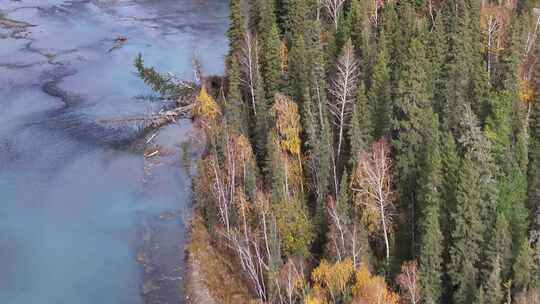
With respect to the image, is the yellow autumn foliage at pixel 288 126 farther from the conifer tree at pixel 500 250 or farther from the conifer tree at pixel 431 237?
the conifer tree at pixel 500 250

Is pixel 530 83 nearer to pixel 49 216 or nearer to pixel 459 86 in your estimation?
pixel 459 86

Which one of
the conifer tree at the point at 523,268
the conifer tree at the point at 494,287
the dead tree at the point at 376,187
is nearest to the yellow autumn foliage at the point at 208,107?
the dead tree at the point at 376,187

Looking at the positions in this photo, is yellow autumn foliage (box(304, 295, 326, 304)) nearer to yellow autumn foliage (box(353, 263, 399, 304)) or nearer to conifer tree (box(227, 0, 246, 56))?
yellow autumn foliage (box(353, 263, 399, 304))

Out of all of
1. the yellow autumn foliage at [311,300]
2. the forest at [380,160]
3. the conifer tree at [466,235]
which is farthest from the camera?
the forest at [380,160]

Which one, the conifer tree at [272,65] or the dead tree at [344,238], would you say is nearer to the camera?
the dead tree at [344,238]

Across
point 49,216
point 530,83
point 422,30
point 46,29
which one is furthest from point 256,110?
point 46,29

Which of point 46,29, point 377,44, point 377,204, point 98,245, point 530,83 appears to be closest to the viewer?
point 377,204

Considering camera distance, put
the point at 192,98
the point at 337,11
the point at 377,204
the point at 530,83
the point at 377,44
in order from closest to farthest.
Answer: the point at 377,204 < the point at 530,83 < the point at 377,44 < the point at 337,11 < the point at 192,98

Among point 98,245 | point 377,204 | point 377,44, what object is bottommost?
point 98,245

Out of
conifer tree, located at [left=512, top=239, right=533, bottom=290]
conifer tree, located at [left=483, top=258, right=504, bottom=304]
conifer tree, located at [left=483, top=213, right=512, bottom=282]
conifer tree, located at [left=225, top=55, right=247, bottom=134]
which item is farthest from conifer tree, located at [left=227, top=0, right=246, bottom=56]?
conifer tree, located at [left=483, top=258, right=504, bottom=304]
